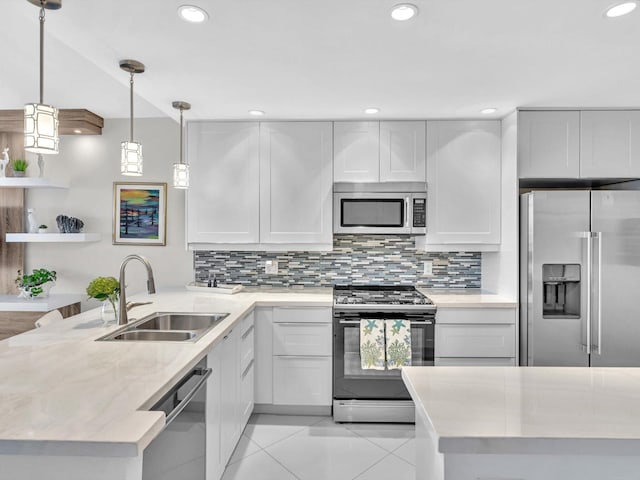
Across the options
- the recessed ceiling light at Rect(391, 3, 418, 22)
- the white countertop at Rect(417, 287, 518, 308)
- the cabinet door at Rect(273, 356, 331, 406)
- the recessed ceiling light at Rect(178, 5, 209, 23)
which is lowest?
the cabinet door at Rect(273, 356, 331, 406)

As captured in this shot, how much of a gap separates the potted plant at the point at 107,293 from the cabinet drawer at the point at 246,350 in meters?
0.79

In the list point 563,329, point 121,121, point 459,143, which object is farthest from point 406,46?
point 121,121

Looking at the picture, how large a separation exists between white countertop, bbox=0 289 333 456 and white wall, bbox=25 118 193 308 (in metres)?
1.47

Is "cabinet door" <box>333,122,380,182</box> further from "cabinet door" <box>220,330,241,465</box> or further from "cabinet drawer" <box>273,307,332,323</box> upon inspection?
"cabinet door" <box>220,330,241,465</box>

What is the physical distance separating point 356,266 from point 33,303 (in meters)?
2.75

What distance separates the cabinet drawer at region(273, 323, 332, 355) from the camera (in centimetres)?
301

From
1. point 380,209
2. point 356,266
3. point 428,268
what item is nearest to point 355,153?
point 380,209

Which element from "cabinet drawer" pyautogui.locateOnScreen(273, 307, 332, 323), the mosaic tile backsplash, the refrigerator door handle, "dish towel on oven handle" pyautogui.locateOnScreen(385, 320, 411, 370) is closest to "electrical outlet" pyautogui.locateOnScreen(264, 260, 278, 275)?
the mosaic tile backsplash

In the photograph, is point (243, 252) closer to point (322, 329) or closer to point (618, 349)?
point (322, 329)

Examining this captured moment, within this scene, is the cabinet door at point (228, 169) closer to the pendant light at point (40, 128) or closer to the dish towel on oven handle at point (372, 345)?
the dish towel on oven handle at point (372, 345)

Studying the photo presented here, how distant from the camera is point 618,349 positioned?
2740 millimetres

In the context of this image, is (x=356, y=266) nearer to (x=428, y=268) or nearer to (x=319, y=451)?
(x=428, y=268)

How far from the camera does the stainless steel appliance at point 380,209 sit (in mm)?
3256

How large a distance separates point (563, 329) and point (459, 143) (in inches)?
61.3
